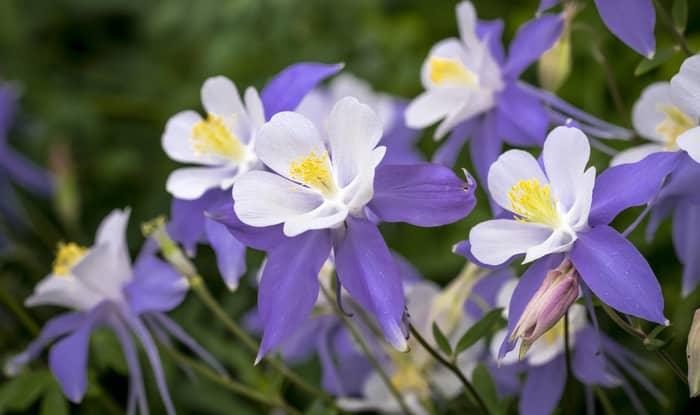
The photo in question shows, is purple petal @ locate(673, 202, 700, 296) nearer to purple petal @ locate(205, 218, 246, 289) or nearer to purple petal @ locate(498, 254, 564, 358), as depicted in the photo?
purple petal @ locate(498, 254, 564, 358)

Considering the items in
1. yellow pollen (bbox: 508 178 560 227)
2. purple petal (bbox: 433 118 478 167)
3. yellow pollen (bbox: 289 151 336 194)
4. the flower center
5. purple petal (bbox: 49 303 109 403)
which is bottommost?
purple petal (bbox: 49 303 109 403)

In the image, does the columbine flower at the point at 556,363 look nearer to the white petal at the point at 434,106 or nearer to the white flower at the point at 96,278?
the white petal at the point at 434,106

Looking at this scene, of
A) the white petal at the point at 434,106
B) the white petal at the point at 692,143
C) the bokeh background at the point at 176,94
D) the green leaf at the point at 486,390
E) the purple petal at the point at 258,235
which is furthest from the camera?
the bokeh background at the point at 176,94

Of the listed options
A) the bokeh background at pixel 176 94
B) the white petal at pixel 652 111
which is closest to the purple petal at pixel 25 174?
the bokeh background at pixel 176 94

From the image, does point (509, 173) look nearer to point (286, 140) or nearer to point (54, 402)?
point (286, 140)

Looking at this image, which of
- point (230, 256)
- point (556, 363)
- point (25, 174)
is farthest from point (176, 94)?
point (556, 363)

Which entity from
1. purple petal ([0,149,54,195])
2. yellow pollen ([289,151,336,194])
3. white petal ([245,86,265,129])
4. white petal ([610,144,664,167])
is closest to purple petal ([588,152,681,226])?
white petal ([610,144,664,167])
